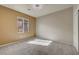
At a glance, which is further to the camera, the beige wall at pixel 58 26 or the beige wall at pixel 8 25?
the beige wall at pixel 58 26

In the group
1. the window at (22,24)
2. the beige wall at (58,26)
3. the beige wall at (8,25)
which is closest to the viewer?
the beige wall at (8,25)

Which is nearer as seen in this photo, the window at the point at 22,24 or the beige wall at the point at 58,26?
the beige wall at the point at 58,26

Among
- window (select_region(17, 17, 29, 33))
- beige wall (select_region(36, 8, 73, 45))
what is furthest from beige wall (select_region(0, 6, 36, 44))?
beige wall (select_region(36, 8, 73, 45))

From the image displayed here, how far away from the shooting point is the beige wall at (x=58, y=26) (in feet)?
14.2

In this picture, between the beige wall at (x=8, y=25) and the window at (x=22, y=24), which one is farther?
the window at (x=22, y=24)

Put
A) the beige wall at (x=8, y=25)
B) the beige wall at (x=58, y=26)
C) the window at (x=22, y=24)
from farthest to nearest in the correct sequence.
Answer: the window at (x=22, y=24) → the beige wall at (x=58, y=26) → the beige wall at (x=8, y=25)

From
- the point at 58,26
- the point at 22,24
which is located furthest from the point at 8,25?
the point at 58,26

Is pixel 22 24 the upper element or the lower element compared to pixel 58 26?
upper

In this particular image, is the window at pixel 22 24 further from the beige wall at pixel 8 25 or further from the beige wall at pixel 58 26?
the beige wall at pixel 58 26

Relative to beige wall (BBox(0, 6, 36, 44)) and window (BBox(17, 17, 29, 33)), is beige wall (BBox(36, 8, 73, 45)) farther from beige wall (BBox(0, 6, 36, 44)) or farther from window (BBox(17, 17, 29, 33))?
beige wall (BBox(0, 6, 36, 44))

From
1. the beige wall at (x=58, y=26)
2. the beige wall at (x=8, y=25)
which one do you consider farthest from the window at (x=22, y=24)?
the beige wall at (x=58, y=26)

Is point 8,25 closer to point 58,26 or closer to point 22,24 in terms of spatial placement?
point 22,24

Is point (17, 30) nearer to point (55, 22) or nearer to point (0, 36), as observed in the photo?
point (0, 36)

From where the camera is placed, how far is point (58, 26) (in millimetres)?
4762
